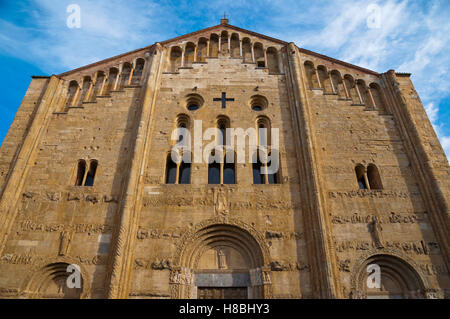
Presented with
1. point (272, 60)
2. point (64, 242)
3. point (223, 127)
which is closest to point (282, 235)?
point (223, 127)

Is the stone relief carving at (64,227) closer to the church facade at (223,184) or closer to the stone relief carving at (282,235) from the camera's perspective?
the church facade at (223,184)

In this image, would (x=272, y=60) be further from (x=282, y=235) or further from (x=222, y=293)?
(x=222, y=293)

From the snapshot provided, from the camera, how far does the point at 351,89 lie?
14.8 metres

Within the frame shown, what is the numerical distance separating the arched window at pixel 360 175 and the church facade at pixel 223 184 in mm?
52

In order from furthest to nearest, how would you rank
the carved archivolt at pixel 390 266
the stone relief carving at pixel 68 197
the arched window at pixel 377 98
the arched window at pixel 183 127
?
the arched window at pixel 377 98, the arched window at pixel 183 127, the stone relief carving at pixel 68 197, the carved archivolt at pixel 390 266

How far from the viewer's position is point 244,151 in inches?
491

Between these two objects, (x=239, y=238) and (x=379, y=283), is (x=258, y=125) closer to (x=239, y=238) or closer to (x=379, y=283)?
(x=239, y=238)

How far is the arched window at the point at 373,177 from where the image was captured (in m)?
11.8

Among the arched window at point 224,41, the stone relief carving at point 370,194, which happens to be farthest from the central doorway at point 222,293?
the arched window at point 224,41

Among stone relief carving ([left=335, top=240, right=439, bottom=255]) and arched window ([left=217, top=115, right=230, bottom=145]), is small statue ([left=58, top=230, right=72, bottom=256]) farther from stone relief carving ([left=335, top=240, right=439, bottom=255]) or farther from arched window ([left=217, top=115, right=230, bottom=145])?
stone relief carving ([left=335, top=240, right=439, bottom=255])

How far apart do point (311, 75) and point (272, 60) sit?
2.32m

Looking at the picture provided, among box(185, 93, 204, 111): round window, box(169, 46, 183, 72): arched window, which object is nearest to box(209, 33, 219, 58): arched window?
box(169, 46, 183, 72): arched window

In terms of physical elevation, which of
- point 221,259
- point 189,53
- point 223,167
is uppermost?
point 189,53

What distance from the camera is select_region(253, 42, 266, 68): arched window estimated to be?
1584cm
